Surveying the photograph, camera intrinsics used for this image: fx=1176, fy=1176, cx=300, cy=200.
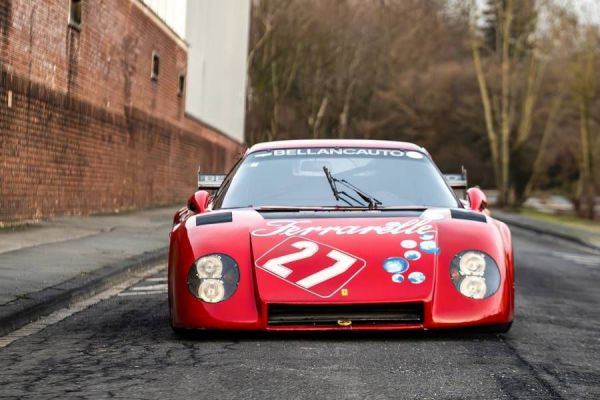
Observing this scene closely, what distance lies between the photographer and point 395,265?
6754 mm

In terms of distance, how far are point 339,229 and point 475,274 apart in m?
0.84

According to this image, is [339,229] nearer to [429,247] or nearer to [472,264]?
[429,247]

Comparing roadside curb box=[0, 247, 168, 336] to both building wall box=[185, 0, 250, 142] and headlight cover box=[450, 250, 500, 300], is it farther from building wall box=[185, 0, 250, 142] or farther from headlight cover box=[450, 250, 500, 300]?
building wall box=[185, 0, 250, 142]

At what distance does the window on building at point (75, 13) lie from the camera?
21.6m

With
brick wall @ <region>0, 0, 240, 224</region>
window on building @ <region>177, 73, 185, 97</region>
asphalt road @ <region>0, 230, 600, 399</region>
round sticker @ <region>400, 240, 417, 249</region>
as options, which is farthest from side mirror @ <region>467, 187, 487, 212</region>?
window on building @ <region>177, 73, 185, 97</region>

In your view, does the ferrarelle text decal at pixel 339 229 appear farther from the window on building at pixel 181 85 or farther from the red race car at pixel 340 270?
the window on building at pixel 181 85

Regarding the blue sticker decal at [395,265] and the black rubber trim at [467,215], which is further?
the black rubber trim at [467,215]

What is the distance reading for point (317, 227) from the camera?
7012 millimetres

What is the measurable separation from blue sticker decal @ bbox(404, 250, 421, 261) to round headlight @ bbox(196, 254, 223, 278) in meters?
1.08

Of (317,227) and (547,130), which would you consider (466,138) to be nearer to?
(547,130)

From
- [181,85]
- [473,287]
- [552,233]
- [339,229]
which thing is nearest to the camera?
[473,287]

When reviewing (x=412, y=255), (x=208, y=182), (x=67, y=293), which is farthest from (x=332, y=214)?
(x=67, y=293)

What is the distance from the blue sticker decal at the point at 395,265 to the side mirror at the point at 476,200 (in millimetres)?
1356

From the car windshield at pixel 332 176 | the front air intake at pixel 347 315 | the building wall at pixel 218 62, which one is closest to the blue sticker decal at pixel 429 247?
the front air intake at pixel 347 315
